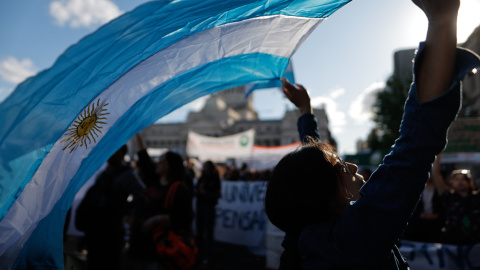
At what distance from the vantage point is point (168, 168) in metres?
3.75

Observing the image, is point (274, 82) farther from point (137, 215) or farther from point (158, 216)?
point (137, 215)

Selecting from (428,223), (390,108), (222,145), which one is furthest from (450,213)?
(390,108)

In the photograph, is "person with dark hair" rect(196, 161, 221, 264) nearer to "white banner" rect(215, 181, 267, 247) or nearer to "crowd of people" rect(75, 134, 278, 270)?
"white banner" rect(215, 181, 267, 247)

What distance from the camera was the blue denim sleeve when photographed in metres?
1.99


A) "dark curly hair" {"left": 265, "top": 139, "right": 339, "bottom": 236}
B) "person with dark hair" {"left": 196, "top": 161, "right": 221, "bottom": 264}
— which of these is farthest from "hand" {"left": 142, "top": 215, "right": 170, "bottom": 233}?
"person with dark hair" {"left": 196, "top": 161, "right": 221, "bottom": 264}

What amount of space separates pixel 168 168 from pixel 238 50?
1.89 m

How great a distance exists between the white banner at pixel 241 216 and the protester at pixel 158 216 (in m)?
3.88

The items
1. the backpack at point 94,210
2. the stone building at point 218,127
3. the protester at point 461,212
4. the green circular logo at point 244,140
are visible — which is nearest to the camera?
the backpack at point 94,210

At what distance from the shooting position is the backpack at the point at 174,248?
3191 millimetres

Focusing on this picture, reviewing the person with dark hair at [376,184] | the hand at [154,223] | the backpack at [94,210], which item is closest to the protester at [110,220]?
the backpack at [94,210]

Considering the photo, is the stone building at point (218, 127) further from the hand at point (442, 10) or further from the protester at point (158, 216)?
the hand at point (442, 10)

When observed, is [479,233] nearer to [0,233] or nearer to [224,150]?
[0,233]

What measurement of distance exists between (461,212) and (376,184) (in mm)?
4142

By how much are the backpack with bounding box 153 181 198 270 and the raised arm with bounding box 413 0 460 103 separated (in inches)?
107
